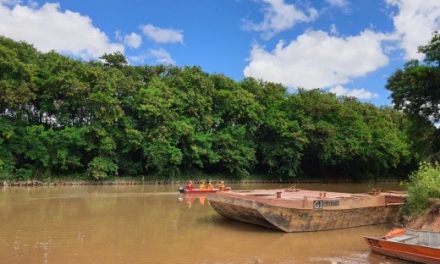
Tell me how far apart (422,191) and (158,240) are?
9.48 metres

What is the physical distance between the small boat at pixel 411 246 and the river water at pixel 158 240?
0.29 m

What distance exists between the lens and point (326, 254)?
12922mm

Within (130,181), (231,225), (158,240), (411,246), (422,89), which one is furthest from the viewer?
(130,181)

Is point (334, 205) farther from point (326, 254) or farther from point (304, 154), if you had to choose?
point (304, 154)

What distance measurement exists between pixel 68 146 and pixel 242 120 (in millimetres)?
19278

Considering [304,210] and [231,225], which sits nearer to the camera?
[304,210]

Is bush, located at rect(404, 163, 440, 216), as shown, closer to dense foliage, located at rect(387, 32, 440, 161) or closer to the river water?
the river water

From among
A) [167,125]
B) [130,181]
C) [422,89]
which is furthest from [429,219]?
[167,125]

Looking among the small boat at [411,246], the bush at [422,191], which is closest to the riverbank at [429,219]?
the bush at [422,191]

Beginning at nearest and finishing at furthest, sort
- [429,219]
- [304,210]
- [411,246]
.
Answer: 1. [411,246]
2. [429,219]
3. [304,210]

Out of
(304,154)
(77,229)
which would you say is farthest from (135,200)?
(304,154)

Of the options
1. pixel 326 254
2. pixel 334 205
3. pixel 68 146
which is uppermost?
pixel 68 146

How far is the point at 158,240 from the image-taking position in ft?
46.0

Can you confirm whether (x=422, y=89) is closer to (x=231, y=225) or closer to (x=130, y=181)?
(x=231, y=225)
